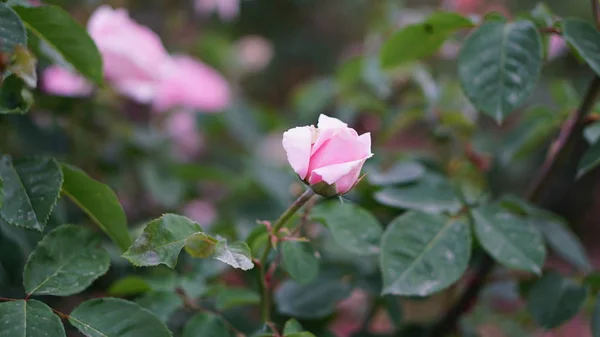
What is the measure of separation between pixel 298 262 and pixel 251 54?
1131mm

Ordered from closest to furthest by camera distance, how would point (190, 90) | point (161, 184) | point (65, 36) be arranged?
point (65, 36) → point (161, 184) → point (190, 90)

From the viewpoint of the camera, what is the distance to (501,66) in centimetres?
49

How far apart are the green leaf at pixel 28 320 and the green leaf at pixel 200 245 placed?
0.32 feet

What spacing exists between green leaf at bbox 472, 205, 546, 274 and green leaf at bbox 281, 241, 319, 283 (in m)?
0.16

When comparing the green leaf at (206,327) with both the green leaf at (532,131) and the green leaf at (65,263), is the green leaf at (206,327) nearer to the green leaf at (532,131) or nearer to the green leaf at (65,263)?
the green leaf at (65,263)

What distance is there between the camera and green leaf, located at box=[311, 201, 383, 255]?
0.49 m

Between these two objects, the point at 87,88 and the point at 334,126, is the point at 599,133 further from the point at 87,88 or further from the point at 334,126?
the point at 87,88

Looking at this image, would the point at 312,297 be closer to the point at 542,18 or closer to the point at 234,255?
the point at 234,255

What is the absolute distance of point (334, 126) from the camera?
0.36 m

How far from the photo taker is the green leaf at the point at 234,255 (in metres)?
0.35

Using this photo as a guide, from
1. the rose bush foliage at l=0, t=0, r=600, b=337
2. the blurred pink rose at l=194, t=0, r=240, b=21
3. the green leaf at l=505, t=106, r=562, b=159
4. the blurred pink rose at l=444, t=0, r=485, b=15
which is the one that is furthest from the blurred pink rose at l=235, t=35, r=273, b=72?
the green leaf at l=505, t=106, r=562, b=159

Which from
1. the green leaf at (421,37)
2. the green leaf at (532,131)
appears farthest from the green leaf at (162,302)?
the green leaf at (532,131)

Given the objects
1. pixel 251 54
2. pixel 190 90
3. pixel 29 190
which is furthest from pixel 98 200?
pixel 251 54

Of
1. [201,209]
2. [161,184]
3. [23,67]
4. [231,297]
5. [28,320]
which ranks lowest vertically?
[201,209]
